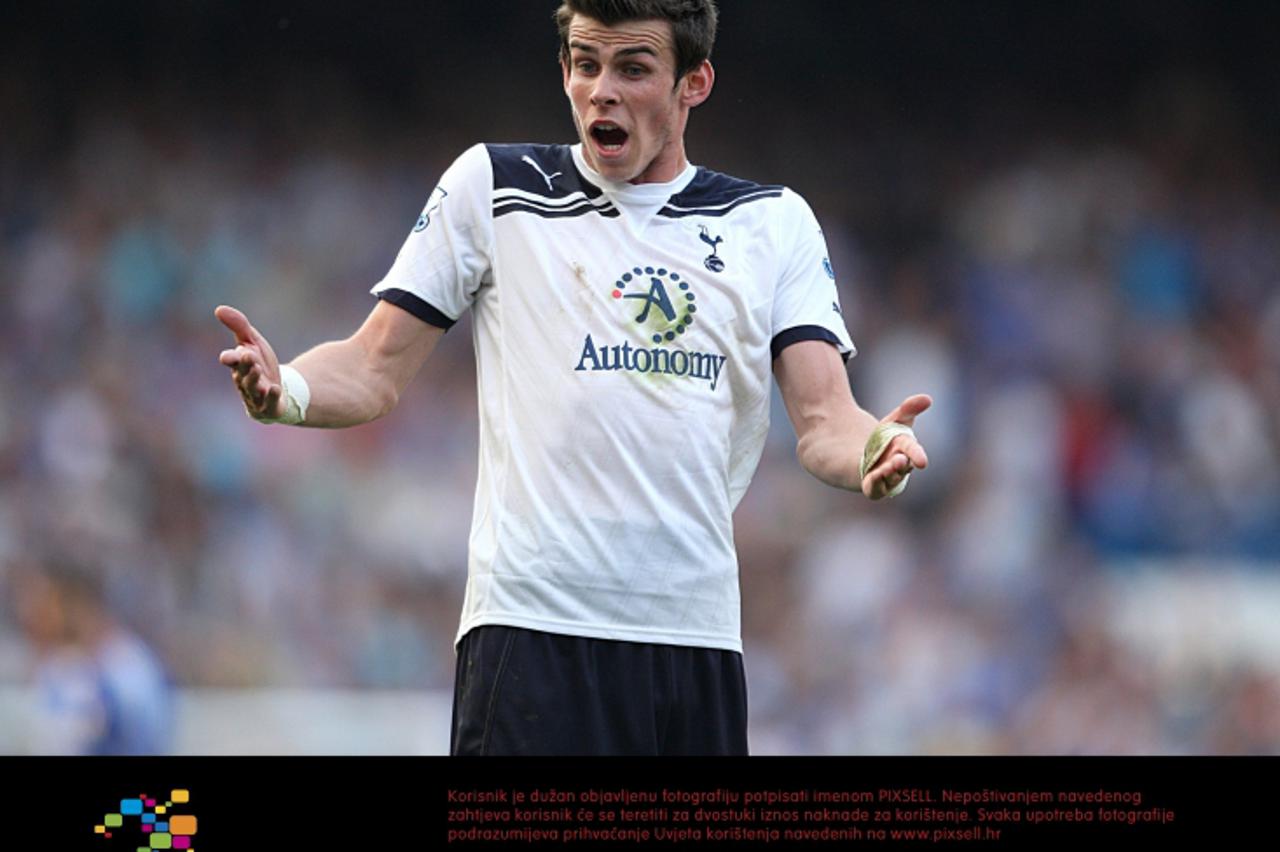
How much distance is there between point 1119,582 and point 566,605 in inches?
262

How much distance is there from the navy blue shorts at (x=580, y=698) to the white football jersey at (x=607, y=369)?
5 centimetres

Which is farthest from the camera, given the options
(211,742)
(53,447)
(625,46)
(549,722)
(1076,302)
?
(1076,302)

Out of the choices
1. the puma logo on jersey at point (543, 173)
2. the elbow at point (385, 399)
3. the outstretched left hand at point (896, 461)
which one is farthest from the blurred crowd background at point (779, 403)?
the outstretched left hand at point (896, 461)

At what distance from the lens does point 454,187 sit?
15.0 ft

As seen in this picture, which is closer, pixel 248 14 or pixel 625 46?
pixel 625 46

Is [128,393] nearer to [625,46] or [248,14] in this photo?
[248,14]

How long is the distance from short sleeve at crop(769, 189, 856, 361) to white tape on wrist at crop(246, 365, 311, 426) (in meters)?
1.24

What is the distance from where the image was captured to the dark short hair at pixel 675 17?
178 inches

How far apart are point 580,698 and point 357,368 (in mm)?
1008

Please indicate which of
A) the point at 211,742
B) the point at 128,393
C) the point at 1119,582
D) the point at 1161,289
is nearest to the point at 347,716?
the point at 211,742

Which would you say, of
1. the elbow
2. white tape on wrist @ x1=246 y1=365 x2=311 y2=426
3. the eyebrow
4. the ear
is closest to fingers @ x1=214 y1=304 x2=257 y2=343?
white tape on wrist @ x1=246 y1=365 x2=311 y2=426

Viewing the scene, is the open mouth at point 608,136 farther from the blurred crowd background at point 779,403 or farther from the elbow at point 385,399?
the blurred crowd background at point 779,403

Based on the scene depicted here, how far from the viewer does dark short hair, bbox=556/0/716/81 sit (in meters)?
4.52

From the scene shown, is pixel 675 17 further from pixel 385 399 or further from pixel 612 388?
pixel 385 399
